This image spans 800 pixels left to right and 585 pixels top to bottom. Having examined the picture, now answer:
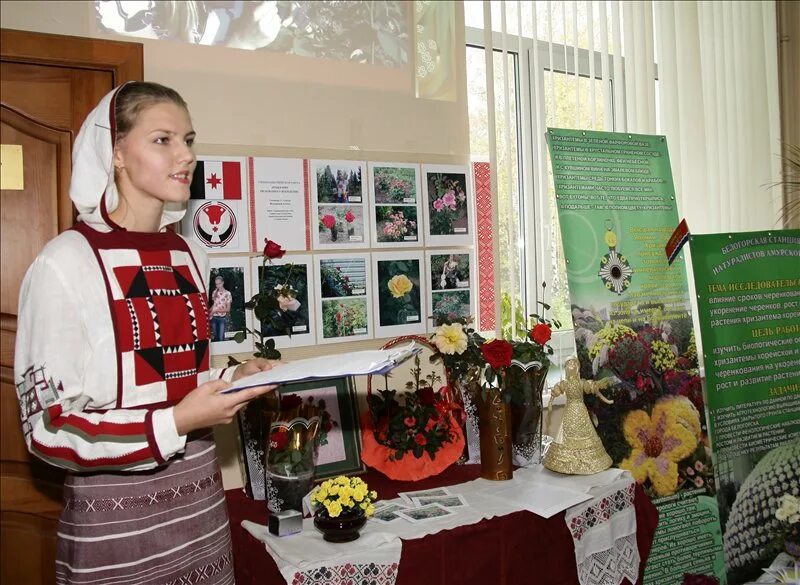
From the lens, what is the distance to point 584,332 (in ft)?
9.04

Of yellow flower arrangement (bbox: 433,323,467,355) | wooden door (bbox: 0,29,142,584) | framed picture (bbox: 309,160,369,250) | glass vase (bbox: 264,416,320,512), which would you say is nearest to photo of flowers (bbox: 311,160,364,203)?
framed picture (bbox: 309,160,369,250)

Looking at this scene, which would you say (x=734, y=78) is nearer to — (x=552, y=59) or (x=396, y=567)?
(x=552, y=59)

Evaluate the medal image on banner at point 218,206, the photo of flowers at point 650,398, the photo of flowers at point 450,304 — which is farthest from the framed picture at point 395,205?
the photo of flowers at point 650,398

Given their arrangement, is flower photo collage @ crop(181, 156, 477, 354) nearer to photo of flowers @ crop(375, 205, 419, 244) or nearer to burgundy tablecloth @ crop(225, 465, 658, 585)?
photo of flowers @ crop(375, 205, 419, 244)

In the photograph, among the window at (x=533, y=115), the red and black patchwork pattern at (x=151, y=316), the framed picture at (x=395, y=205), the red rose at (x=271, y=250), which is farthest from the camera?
the window at (x=533, y=115)

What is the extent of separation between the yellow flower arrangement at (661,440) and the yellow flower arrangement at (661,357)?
131 mm

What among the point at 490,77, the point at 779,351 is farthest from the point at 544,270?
the point at 779,351

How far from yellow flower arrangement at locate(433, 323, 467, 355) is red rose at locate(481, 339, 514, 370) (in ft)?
0.36

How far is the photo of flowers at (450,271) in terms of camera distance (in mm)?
2762

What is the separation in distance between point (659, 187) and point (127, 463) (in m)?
2.47

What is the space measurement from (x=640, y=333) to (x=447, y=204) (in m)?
0.94

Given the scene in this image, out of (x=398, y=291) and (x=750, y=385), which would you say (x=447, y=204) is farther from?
(x=750, y=385)

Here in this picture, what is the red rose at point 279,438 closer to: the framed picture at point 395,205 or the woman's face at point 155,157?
the woman's face at point 155,157

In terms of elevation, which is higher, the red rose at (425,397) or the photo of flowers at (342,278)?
the photo of flowers at (342,278)
